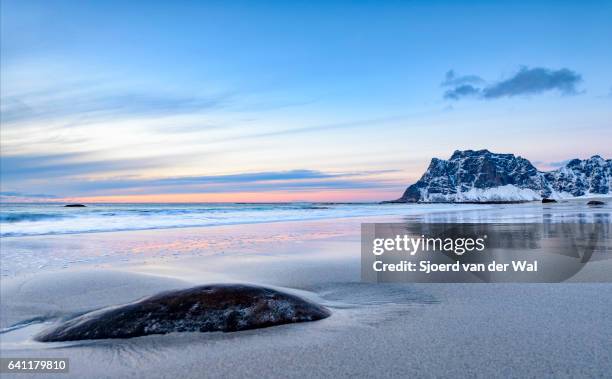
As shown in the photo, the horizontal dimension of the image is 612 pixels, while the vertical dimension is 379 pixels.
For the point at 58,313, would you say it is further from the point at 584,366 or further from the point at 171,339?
the point at 584,366

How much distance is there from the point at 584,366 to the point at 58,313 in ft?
15.4

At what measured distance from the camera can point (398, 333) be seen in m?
3.63

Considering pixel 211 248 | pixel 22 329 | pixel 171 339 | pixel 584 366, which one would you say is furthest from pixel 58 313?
pixel 211 248

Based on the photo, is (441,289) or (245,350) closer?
(245,350)

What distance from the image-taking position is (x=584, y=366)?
112 inches

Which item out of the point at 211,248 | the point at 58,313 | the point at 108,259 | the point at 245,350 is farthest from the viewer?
the point at 211,248

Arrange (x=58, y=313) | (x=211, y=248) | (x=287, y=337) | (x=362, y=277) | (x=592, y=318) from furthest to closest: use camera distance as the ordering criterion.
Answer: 1. (x=211, y=248)
2. (x=362, y=277)
3. (x=58, y=313)
4. (x=592, y=318)
5. (x=287, y=337)

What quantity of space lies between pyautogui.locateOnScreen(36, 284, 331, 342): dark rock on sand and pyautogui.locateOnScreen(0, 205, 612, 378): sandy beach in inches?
4.6

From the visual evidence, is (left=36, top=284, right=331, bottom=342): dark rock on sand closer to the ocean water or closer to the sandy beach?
the sandy beach

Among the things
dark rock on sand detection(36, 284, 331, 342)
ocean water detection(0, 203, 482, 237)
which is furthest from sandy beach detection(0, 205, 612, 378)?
ocean water detection(0, 203, 482, 237)

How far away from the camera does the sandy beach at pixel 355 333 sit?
2.95m

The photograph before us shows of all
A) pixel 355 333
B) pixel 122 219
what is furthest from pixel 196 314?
pixel 122 219

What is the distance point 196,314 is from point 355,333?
137 cm

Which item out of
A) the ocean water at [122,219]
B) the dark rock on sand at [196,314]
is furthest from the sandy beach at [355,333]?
the ocean water at [122,219]
